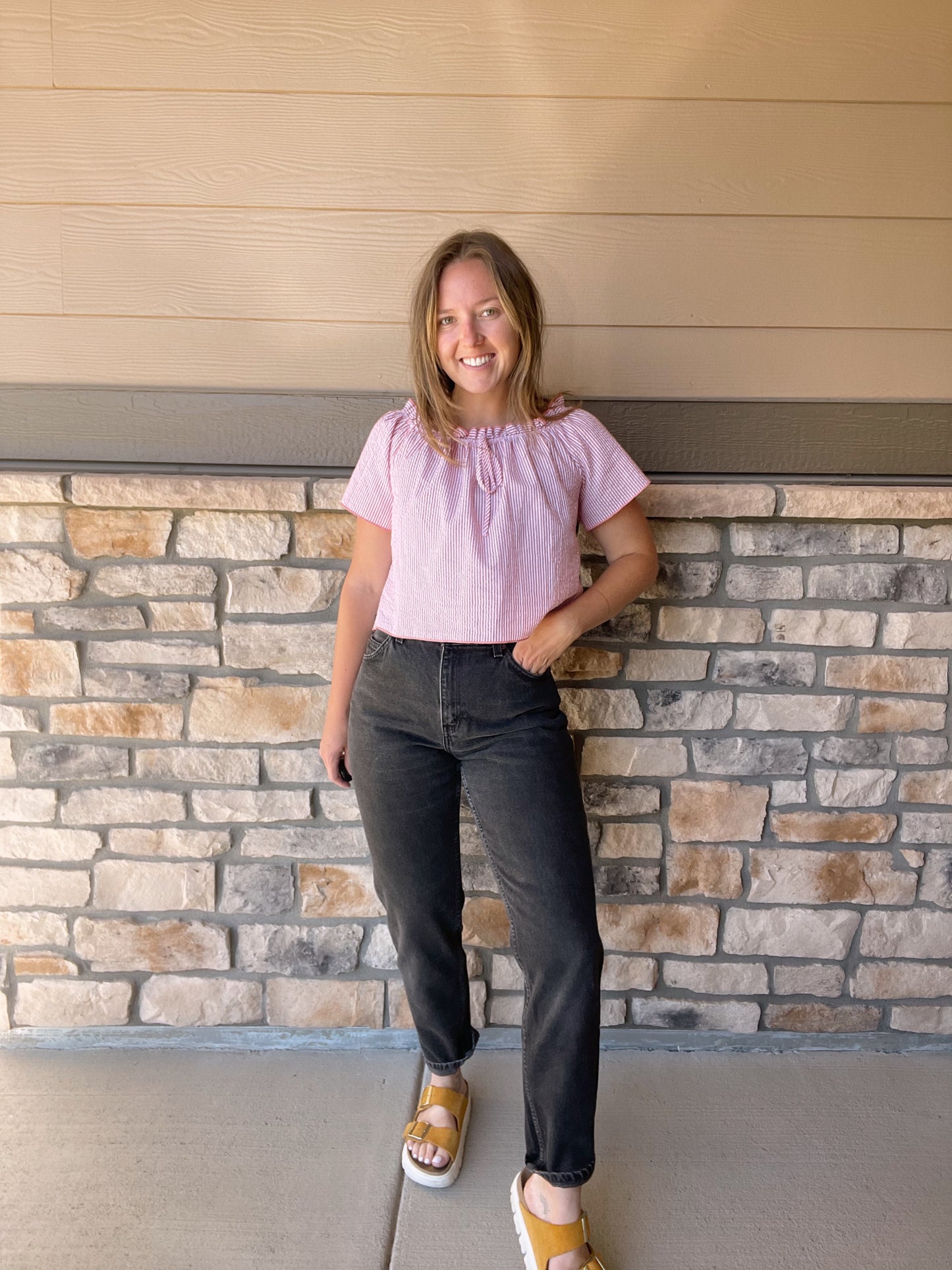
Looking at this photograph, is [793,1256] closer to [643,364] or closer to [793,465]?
[793,465]

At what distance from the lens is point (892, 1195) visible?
6.48ft

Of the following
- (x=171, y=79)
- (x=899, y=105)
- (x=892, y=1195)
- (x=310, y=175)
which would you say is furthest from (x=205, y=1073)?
(x=899, y=105)

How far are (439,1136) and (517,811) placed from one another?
0.79m

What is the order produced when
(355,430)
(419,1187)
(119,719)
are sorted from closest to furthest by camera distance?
1. (419,1187)
2. (355,430)
3. (119,719)

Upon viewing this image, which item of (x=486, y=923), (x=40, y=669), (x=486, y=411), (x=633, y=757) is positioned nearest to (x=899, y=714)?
(x=633, y=757)

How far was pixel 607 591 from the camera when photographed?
1910 millimetres

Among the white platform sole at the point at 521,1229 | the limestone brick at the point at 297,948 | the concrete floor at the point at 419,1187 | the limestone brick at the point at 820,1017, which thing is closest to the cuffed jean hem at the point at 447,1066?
the concrete floor at the point at 419,1187

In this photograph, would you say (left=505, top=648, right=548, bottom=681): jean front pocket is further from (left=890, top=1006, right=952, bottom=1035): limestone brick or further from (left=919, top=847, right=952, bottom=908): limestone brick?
(left=890, top=1006, right=952, bottom=1035): limestone brick

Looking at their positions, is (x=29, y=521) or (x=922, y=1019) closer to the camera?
(x=29, y=521)

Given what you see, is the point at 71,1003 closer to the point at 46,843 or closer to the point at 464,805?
the point at 46,843

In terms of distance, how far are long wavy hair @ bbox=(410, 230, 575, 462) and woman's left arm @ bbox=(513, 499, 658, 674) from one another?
0.28m

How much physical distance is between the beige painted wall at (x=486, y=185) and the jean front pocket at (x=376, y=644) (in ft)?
2.07

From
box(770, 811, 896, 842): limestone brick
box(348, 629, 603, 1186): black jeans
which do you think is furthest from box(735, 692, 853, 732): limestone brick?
box(348, 629, 603, 1186): black jeans

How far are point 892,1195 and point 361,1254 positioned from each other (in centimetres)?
111
